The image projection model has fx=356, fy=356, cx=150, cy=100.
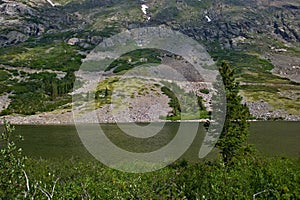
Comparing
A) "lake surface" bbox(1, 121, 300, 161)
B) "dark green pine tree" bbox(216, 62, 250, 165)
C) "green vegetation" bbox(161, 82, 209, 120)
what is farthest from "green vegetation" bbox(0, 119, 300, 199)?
"green vegetation" bbox(161, 82, 209, 120)

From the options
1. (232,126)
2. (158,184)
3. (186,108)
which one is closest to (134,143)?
(232,126)

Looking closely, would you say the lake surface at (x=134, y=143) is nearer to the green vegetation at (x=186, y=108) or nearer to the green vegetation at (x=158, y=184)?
the green vegetation at (x=158, y=184)

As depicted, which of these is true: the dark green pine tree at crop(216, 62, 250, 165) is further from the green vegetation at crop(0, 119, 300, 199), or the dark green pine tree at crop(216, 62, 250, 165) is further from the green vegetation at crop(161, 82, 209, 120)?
the green vegetation at crop(161, 82, 209, 120)

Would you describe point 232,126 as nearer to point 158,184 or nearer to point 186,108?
point 158,184

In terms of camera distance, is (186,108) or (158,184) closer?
(158,184)

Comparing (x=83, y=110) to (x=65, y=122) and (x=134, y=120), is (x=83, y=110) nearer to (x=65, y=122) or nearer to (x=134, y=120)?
(x=65, y=122)

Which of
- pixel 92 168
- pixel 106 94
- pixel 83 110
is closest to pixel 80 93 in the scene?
pixel 106 94

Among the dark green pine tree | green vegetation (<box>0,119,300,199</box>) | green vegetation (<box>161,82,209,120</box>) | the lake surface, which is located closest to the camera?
green vegetation (<box>0,119,300,199</box>)

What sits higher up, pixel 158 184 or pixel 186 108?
pixel 158 184
